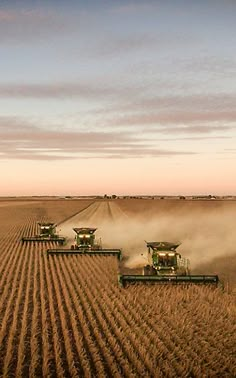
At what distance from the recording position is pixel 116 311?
1537 cm

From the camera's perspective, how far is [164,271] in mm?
21344

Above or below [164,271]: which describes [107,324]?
below

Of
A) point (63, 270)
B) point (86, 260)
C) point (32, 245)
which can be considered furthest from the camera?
point (32, 245)

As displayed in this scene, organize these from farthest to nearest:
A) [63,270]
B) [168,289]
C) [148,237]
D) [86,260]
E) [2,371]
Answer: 1. [148,237]
2. [86,260]
3. [63,270]
4. [168,289]
5. [2,371]

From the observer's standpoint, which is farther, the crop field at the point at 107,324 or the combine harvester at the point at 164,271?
the combine harvester at the point at 164,271

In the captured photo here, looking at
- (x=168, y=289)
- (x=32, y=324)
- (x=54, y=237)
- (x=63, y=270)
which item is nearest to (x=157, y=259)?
(x=168, y=289)

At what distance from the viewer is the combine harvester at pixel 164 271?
766 inches

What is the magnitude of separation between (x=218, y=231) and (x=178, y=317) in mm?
33309

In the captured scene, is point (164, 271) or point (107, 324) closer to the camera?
point (107, 324)

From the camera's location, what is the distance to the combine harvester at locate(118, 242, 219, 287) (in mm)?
19453

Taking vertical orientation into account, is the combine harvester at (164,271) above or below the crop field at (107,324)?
above

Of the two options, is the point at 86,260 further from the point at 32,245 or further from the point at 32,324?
the point at 32,324

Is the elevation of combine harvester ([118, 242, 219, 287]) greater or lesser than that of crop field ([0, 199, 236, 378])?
greater

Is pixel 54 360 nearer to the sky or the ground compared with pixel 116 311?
nearer to the ground
